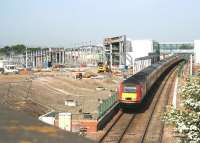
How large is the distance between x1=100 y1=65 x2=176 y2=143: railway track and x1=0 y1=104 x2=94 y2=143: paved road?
20.7 meters

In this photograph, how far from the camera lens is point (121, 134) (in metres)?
25.0

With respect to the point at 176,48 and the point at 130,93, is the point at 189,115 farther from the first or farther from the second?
the point at 176,48

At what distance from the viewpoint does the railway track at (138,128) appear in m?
23.8

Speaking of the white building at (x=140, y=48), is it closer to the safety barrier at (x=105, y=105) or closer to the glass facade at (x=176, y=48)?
the glass facade at (x=176, y=48)

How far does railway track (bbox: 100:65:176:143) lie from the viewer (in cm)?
2375

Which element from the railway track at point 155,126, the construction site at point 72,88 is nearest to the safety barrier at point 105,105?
the construction site at point 72,88

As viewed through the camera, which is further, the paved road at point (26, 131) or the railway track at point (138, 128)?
the railway track at point (138, 128)

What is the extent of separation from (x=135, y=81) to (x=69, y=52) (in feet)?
266

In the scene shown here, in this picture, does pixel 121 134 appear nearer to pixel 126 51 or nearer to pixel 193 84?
pixel 193 84

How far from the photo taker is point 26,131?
8.23 feet

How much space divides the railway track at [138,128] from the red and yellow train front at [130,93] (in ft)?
3.99

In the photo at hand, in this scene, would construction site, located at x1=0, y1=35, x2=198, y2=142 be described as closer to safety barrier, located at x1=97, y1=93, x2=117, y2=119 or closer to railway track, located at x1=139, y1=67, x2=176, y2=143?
safety barrier, located at x1=97, y1=93, x2=117, y2=119

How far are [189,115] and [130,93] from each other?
739 inches

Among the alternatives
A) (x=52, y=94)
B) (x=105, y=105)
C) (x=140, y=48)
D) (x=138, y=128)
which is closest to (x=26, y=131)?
(x=138, y=128)
